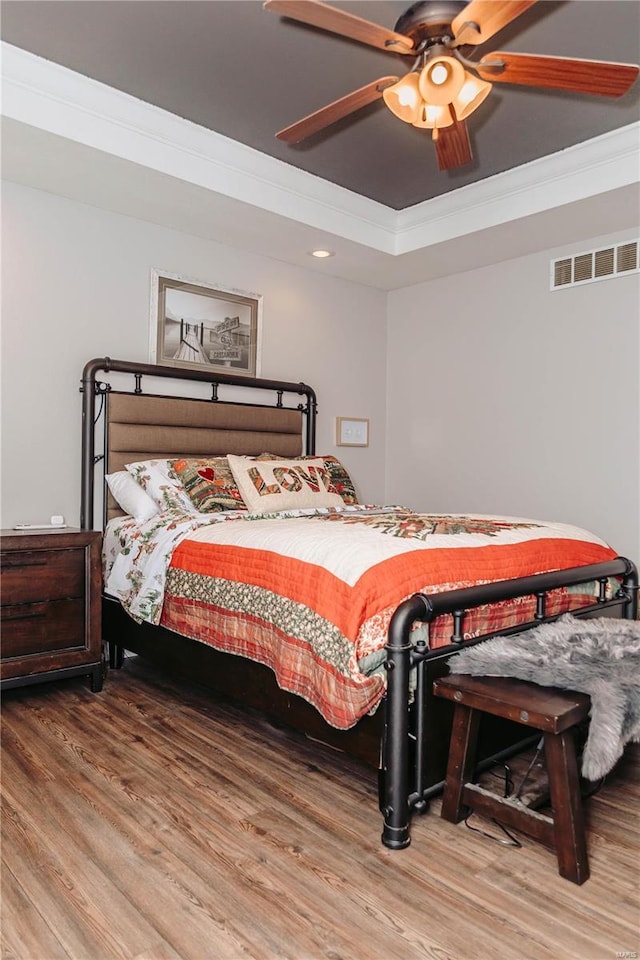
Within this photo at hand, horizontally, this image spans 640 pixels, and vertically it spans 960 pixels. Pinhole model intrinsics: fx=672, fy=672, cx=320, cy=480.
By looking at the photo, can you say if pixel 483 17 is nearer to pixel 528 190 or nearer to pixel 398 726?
pixel 528 190

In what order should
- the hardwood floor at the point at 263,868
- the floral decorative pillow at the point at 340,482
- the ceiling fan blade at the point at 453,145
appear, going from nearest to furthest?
the hardwood floor at the point at 263,868
the ceiling fan blade at the point at 453,145
the floral decorative pillow at the point at 340,482

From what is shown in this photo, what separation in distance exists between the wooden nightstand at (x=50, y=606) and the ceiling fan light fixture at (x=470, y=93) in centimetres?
232

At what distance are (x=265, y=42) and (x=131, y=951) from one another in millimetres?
3027

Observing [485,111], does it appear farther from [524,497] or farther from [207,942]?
[207,942]

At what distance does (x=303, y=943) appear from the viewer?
149 cm

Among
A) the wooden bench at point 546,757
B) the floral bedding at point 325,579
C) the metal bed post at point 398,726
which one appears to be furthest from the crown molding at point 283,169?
the wooden bench at point 546,757

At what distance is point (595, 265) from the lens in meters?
4.06

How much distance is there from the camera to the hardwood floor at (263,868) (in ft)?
4.90

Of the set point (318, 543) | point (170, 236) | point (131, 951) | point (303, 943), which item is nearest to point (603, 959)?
point (303, 943)

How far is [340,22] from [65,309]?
7.00ft

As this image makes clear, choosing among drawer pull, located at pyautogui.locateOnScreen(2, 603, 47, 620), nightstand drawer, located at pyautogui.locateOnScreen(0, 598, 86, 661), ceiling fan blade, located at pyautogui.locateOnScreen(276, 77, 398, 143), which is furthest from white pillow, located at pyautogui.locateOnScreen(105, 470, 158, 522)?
ceiling fan blade, located at pyautogui.locateOnScreen(276, 77, 398, 143)

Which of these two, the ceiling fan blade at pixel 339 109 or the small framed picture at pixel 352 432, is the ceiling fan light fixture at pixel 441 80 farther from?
the small framed picture at pixel 352 432

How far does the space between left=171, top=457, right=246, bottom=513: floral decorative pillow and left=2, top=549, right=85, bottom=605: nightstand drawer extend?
63 cm

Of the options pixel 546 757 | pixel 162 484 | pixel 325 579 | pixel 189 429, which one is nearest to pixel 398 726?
pixel 546 757
